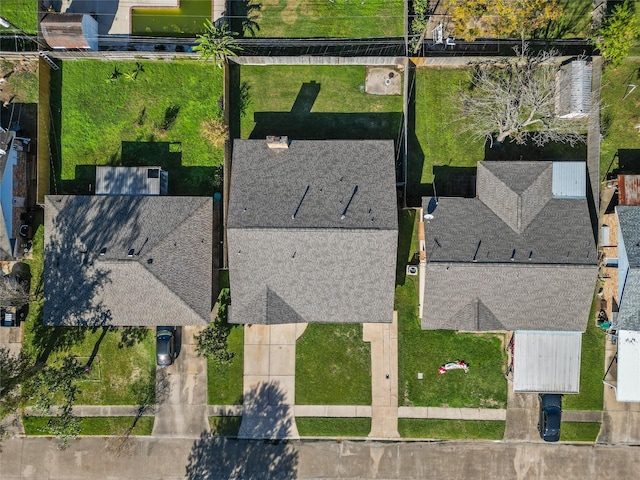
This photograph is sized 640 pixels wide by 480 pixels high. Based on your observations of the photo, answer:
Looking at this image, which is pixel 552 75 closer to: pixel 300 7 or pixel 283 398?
pixel 300 7

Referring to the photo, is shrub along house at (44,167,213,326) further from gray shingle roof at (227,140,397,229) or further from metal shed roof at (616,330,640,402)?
metal shed roof at (616,330,640,402)

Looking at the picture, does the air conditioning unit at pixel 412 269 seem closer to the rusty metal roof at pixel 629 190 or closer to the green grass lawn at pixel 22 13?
the rusty metal roof at pixel 629 190

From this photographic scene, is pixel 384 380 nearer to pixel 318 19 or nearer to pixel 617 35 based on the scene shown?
pixel 318 19

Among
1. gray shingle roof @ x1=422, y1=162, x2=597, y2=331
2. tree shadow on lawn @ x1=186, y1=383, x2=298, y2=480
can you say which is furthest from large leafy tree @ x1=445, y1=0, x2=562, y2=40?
tree shadow on lawn @ x1=186, y1=383, x2=298, y2=480

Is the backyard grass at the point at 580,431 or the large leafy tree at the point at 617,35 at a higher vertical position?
the large leafy tree at the point at 617,35

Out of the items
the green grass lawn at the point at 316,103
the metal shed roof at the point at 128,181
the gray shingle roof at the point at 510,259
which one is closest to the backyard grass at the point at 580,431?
the gray shingle roof at the point at 510,259

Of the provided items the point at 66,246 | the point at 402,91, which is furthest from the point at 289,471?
the point at 402,91

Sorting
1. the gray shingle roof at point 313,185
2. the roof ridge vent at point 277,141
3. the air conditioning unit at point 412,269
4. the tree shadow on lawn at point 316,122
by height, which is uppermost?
the tree shadow on lawn at point 316,122
